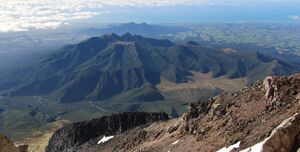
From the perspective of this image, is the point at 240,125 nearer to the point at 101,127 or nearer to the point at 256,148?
the point at 256,148

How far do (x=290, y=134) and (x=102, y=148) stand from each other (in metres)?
54.3

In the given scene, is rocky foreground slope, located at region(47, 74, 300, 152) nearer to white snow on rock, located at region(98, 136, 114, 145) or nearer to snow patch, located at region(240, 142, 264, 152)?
snow patch, located at region(240, 142, 264, 152)

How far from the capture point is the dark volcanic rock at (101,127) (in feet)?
363

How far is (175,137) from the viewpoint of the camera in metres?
65.2

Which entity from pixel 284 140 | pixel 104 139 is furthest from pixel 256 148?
pixel 104 139

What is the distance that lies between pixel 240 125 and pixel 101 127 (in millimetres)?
67087

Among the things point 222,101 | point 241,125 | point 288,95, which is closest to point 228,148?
point 241,125

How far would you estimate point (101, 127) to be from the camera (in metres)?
116

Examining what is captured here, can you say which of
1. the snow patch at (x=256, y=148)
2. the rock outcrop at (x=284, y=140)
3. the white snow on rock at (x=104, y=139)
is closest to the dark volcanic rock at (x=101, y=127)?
the white snow on rock at (x=104, y=139)

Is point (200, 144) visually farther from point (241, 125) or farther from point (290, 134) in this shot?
point (290, 134)

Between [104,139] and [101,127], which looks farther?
[101,127]

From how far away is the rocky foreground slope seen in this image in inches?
1598

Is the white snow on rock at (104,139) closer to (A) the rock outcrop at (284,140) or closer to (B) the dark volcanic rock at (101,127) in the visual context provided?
(B) the dark volcanic rock at (101,127)

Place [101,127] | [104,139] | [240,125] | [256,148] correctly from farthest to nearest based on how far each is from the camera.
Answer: [101,127]
[104,139]
[240,125]
[256,148]
